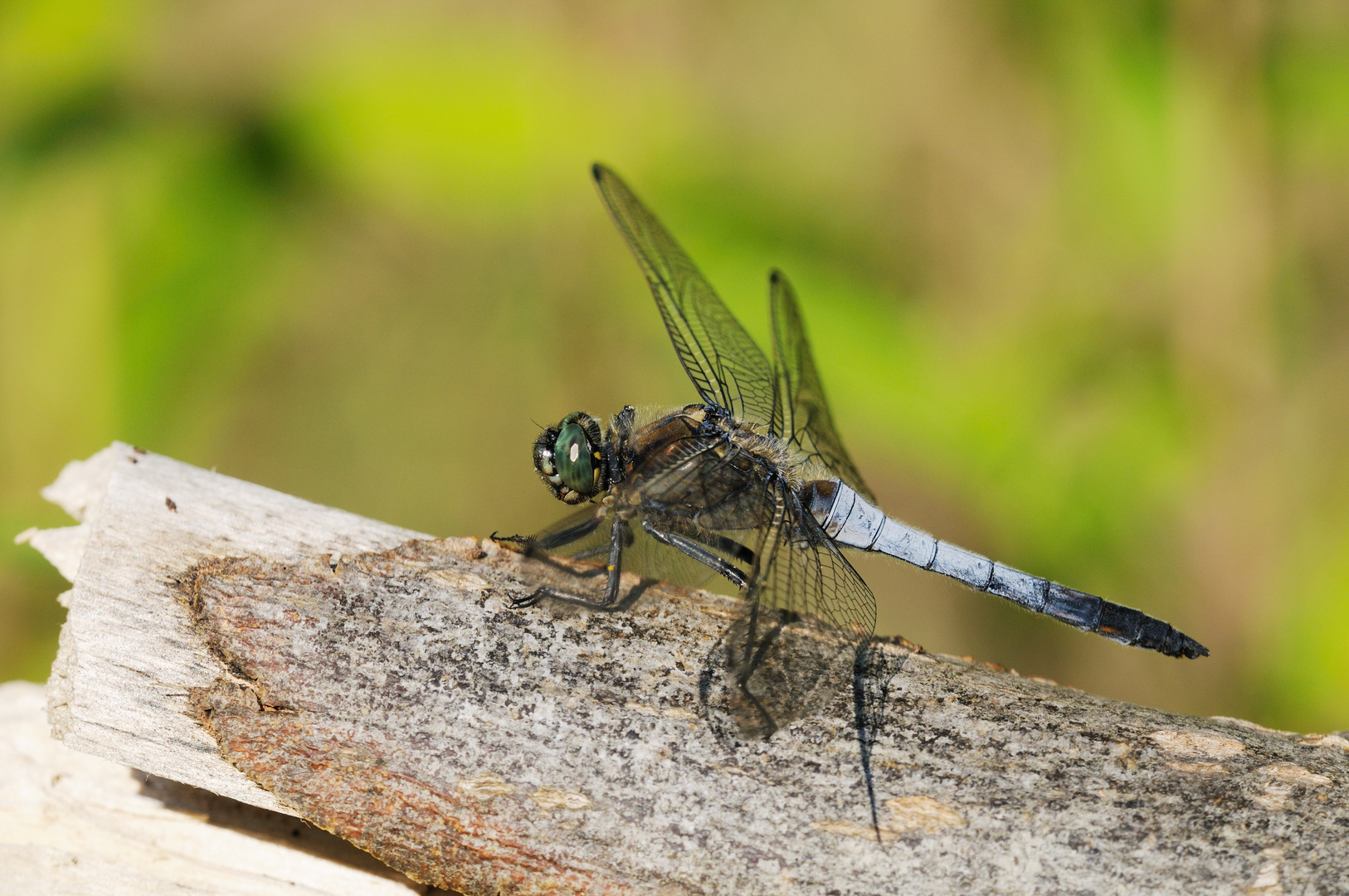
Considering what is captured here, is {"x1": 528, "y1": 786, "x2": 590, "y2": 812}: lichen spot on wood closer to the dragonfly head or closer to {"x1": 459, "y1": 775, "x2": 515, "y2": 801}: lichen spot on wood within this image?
{"x1": 459, "y1": 775, "x2": 515, "y2": 801}: lichen spot on wood

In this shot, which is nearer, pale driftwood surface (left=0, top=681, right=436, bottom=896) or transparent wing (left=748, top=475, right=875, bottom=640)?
pale driftwood surface (left=0, top=681, right=436, bottom=896)

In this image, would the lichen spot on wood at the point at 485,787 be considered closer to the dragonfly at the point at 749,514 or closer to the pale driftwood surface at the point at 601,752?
the pale driftwood surface at the point at 601,752

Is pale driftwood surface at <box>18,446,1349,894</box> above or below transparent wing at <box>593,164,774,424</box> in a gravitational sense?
below

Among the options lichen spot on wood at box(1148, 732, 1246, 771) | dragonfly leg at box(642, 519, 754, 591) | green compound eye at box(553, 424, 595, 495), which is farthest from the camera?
green compound eye at box(553, 424, 595, 495)

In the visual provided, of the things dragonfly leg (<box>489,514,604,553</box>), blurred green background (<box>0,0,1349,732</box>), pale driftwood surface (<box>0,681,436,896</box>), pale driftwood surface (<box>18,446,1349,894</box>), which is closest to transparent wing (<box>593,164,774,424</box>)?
blurred green background (<box>0,0,1349,732</box>)

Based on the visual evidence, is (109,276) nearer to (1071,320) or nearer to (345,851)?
(345,851)

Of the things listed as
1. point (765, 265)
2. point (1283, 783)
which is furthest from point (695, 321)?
point (1283, 783)

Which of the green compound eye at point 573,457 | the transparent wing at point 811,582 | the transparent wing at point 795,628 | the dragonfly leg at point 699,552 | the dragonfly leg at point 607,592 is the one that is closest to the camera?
the transparent wing at point 795,628

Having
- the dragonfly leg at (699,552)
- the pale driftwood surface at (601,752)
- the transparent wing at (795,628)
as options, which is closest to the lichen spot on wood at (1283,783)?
the pale driftwood surface at (601,752)

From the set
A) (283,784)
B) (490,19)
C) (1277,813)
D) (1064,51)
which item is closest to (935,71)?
(1064,51)
